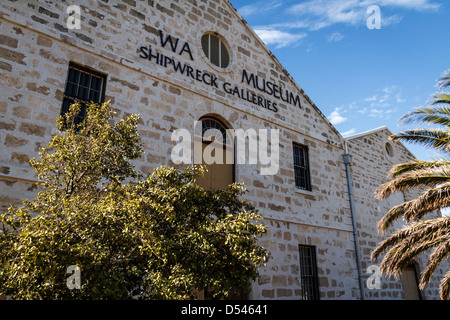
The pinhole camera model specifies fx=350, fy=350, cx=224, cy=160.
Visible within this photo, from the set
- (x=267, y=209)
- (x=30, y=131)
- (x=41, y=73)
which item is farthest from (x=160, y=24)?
(x=267, y=209)

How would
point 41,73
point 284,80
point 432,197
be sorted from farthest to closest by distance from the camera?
1. point 284,80
2. point 432,197
3. point 41,73

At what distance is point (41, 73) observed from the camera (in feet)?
23.2

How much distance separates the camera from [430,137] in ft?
32.2

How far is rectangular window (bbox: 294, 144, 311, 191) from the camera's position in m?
12.0

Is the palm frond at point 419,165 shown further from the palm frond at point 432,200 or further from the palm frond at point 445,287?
the palm frond at point 445,287

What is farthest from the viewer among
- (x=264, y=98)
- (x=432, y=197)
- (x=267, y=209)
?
(x=264, y=98)

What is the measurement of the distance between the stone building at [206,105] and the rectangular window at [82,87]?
2 cm

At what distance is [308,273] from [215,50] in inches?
295

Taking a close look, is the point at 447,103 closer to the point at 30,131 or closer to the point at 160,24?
the point at 160,24

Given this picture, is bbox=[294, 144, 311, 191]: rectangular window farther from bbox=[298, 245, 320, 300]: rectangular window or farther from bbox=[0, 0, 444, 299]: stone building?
bbox=[298, 245, 320, 300]: rectangular window

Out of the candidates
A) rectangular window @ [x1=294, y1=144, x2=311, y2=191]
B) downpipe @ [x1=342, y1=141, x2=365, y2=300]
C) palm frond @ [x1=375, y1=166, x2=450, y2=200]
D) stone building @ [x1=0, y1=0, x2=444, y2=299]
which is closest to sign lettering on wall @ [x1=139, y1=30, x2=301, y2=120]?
stone building @ [x1=0, y1=0, x2=444, y2=299]

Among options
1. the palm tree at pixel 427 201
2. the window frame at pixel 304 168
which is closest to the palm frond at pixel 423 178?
the palm tree at pixel 427 201

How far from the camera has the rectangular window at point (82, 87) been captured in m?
7.50
